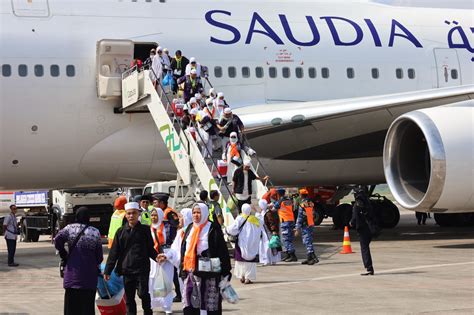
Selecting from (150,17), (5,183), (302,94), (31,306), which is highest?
(150,17)

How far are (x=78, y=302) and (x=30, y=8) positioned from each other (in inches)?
404

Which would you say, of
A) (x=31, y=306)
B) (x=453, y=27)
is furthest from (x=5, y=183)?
(x=453, y=27)

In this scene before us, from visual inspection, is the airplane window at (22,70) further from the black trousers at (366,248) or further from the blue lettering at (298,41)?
the black trousers at (366,248)

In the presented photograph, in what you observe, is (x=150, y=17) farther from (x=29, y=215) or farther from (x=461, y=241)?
(x=29, y=215)

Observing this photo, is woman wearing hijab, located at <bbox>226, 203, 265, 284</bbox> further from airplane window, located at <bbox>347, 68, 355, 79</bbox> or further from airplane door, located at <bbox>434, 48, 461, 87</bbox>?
airplane door, located at <bbox>434, 48, 461, 87</bbox>

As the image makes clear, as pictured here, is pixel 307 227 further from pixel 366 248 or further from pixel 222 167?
pixel 366 248

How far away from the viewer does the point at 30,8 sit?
17.2 metres

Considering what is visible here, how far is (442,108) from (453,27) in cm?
545

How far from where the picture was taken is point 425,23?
20156mm

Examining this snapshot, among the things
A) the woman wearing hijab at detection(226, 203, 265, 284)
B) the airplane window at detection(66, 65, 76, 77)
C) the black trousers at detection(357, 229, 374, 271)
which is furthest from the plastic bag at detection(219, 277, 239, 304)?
the airplane window at detection(66, 65, 76, 77)

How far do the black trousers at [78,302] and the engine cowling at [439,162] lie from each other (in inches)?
326

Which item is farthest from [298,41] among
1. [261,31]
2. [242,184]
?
[242,184]

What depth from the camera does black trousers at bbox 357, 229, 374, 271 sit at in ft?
41.2

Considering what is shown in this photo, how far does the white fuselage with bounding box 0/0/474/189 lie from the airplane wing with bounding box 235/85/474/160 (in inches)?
24.4
